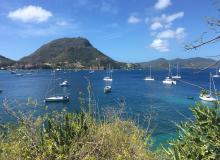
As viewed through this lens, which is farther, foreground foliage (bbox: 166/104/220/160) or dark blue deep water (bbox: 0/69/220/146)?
dark blue deep water (bbox: 0/69/220/146)

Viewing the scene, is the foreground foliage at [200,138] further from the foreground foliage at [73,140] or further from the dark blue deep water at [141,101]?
the foreground foliage at [73,140]

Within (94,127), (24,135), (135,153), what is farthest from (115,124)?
(24,135)

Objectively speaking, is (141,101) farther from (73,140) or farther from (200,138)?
(200,138)

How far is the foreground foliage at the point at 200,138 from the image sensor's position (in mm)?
5898

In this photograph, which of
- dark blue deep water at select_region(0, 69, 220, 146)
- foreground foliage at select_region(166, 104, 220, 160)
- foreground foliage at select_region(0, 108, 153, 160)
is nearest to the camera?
foreground foliage at select_region(166, 104, 220, 160)

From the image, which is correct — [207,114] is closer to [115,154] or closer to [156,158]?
[156,158]

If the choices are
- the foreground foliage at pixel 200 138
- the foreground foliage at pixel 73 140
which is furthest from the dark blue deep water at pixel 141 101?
the foreground foliage at pixel 73 140

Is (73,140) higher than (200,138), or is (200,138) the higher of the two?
(200,138)

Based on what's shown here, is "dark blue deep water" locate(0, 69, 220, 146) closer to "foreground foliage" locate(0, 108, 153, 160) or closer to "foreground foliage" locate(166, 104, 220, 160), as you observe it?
"foreground foliage" locate(166, 104, 220, 160)

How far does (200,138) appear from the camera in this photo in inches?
245

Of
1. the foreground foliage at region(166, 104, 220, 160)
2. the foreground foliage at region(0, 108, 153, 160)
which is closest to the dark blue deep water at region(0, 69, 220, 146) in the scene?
the foreground foliage at region(166, 104, 220, 160)

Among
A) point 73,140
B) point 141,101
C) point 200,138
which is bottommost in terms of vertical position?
point 141,101

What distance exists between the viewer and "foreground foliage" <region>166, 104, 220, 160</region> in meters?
5.90

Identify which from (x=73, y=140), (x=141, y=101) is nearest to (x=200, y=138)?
(x=73, y=140)
